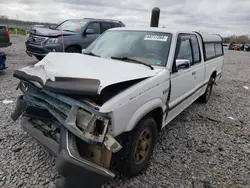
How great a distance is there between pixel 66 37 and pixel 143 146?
626 cm

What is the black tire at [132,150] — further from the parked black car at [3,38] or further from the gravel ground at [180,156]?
the parked black car at [3,38]

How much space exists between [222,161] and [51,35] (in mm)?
6775

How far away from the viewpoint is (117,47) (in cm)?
360

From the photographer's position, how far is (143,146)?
8.98ft

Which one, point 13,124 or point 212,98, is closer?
point 13,124

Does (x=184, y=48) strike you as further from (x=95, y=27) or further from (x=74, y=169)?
(x=95, y=27)

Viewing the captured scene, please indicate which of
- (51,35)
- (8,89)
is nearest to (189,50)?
(8,89)

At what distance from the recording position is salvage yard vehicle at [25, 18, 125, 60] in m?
7.69

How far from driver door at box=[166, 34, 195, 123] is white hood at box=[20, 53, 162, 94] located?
18.4 inches

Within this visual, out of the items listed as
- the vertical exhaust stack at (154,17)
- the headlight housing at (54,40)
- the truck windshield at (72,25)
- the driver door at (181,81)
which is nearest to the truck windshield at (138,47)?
the driver door at (181,81)

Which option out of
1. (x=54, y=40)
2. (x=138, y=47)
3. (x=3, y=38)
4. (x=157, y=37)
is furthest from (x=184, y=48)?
(x=3, y=38)

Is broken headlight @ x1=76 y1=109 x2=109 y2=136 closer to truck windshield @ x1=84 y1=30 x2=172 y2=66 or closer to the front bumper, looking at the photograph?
the front bumper

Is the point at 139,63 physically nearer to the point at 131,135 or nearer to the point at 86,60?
the point at 86,60

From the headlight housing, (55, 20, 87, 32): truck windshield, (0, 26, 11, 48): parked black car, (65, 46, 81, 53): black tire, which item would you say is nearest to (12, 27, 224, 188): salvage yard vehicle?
Answer: the headlight housing
